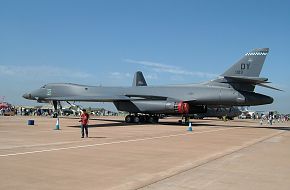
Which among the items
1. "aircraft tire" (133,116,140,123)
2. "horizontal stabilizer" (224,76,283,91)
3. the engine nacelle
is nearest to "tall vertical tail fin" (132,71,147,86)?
"aircraft tire" (133,116,140,123)

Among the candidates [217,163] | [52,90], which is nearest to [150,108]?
[52,90]

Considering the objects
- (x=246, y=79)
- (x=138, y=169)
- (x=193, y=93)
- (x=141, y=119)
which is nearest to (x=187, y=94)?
(x=193, y=93)

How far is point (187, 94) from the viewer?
1243 inches

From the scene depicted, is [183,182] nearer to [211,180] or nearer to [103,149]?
[211,180]

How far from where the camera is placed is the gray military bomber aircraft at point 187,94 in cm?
2825

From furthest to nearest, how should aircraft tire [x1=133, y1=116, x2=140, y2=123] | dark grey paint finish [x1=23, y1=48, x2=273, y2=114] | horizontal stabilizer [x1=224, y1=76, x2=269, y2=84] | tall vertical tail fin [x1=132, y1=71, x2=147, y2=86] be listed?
1. tall vertical tail fin [x1=132, y1=71, x2=147, y2=86]
2. aircraft tire [x1=133, y1=116, x2=140, y2=123]
3. dark grey paint finish [x1=23, y1=48, x2=273, y2=114]
4. horizontal stabilizer [x1=224, y1=76, x2=269, y2=84]

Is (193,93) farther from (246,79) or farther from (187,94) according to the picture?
(246,79)

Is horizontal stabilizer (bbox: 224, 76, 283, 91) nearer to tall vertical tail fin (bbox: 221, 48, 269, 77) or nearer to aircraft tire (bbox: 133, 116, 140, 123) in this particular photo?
tall vertical tail fin (bbox: 221, 48, 269, 77)

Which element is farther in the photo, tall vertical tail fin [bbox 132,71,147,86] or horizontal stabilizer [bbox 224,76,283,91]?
tall vertical tail fin [bbox 132,71,147,86]

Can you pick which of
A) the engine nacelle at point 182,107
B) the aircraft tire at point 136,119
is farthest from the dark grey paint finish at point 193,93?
the aircraft tire at point 136,119

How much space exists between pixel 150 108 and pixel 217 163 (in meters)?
23.0

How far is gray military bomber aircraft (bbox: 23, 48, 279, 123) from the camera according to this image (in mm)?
28250

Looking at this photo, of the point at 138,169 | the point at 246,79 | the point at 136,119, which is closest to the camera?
the point at 138,169

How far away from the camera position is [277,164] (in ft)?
30.8
